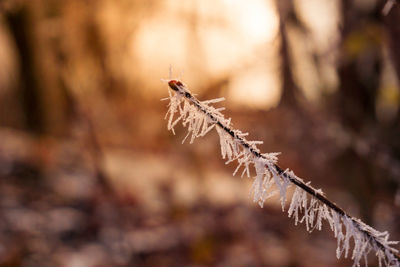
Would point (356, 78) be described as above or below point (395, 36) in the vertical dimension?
above

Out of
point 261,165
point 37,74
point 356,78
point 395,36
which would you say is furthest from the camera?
point 37,74

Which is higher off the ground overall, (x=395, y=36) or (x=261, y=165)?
(x=395, y=36)

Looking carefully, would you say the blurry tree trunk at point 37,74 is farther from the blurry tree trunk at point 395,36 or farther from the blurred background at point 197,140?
the blurry tree trunk at point 395,36

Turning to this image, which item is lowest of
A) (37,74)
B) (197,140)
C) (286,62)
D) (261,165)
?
(261,165)

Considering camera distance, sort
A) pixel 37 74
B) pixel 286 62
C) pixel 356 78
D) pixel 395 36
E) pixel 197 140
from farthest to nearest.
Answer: pixel 37 74 → pixel 197 140 → pixel 286 62 → pixel 356 78 → pixel 395 36

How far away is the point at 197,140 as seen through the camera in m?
5.81

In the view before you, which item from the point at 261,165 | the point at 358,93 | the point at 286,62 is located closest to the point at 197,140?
the point at 286,62

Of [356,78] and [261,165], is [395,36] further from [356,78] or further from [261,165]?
[261,165]

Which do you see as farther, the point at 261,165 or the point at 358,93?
the point at 358,93

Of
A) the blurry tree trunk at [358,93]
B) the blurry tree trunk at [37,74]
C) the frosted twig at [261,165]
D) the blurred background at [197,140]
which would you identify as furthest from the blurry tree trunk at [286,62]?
the blurry tree trunk at [37,74]

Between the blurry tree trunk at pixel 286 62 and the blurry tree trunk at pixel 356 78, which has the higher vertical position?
the blurry tree trunk at pixel 286 62

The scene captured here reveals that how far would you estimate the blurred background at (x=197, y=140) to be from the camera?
10.1 ft

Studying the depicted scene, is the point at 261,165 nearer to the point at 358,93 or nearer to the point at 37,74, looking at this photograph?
the point at 358,93

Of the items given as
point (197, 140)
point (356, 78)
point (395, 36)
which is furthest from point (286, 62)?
point (197, 140)
